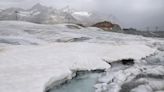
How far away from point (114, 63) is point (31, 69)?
903 centimetres

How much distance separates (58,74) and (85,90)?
5.27ft

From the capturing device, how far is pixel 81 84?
16156mm

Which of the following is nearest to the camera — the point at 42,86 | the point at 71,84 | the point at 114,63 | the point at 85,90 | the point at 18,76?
the point at 42,86

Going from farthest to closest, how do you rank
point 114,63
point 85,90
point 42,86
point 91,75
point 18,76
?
point 114,63 < point 91,75 < point 85,90 < point 18,76 < point 42,86

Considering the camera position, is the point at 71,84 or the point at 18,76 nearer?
the point at 18,76

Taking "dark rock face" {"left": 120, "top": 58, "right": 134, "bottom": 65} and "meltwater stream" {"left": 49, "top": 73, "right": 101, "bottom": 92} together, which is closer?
"meltwater stream" {"left": 49, "top": 73, "right": 101, "bottom": 92}

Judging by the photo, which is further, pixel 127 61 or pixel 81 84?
pixel 127 61

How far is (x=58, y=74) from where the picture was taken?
14836 millimetres

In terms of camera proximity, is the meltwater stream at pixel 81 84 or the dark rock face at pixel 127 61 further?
the dark rock face at pixel 127 61

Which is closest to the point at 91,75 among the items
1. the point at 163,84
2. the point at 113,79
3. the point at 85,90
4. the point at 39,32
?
the point at 113,79

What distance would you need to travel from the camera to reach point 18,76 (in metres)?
13.7

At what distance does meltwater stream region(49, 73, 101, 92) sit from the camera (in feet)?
48.5

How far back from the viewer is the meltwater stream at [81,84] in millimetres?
14797

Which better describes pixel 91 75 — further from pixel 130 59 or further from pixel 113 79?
pixel 130 59
